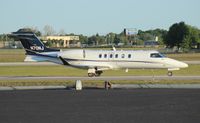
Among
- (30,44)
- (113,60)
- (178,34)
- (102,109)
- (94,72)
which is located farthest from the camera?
(178,34)

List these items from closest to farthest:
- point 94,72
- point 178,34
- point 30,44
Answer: point 94,72
point 30,44
point 178,34

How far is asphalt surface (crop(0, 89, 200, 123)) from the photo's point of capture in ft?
44.9

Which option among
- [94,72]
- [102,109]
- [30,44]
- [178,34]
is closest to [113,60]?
[94,72]

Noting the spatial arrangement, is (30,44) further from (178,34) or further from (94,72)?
(178,34)

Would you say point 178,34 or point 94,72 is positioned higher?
point 178,34

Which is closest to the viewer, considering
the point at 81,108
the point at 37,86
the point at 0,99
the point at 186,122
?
the point at 186,122

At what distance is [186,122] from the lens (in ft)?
42.7

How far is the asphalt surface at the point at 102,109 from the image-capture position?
539 inches

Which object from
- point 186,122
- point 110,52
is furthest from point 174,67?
point 186,122

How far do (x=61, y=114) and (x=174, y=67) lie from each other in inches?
1020

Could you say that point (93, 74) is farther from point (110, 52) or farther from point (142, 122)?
point (142, 122)

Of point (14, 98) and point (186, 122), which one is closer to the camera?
point (186, 122)

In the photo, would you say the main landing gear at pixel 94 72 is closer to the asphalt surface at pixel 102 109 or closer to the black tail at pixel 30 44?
the black tail at pixel 30 44

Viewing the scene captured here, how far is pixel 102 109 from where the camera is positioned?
15.9m
